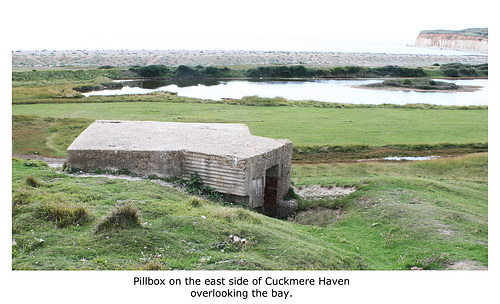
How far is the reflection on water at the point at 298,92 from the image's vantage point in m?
62.1

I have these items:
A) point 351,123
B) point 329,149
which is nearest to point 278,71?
point 351,123

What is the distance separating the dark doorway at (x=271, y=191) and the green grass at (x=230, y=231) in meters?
1.40

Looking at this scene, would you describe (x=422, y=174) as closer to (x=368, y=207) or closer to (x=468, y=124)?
(x=368, y=207)

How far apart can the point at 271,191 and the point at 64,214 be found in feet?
31.5

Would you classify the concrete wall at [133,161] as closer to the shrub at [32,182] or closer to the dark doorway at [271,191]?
the shrub at [32,182]

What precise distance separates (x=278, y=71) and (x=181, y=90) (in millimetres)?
32828

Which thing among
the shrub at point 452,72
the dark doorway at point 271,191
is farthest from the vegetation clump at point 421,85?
the dark doorway at point 271,191

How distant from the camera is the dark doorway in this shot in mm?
18297

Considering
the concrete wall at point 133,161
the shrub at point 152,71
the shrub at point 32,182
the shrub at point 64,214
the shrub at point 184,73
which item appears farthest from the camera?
the shrub at point 184,73

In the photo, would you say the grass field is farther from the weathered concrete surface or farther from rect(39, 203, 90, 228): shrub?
the weathered concrete surface

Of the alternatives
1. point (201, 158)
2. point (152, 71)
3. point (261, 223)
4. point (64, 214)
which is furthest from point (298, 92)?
point (64, 214)

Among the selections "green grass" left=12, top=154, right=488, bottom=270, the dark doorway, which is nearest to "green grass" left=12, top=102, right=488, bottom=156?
the dark doorway

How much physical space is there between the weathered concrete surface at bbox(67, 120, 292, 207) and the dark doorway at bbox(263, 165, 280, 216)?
44 millimetres

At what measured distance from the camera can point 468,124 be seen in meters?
40.5
